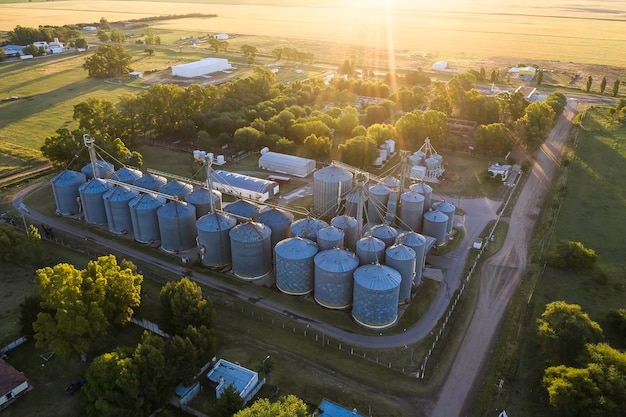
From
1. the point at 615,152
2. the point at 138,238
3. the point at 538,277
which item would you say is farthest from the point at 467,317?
the point at 615,152

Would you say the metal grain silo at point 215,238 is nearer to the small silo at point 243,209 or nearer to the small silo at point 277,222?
the small silo at point 243,209

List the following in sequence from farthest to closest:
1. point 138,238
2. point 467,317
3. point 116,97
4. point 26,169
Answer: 1. point 116,97
2. point 26,169
3. point 138,238
4. point 467,317

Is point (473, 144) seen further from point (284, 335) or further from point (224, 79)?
point (224, 79)

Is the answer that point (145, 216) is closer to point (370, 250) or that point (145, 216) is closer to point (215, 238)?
point (215, 238)

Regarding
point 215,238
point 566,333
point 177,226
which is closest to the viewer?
point 566,333

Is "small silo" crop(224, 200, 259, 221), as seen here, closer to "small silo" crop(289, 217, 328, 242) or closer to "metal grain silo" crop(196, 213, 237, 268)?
"metal grain silo" crop(196, 213, 237, 268)

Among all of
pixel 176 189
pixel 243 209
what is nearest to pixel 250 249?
pixel 243 209

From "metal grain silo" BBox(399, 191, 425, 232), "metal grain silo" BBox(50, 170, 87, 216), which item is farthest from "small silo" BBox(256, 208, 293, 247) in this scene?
"metal grain silo" BBox(50, 170, 87, 216)

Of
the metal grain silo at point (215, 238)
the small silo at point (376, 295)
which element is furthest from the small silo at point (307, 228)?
the small silo at point (376, 295)
